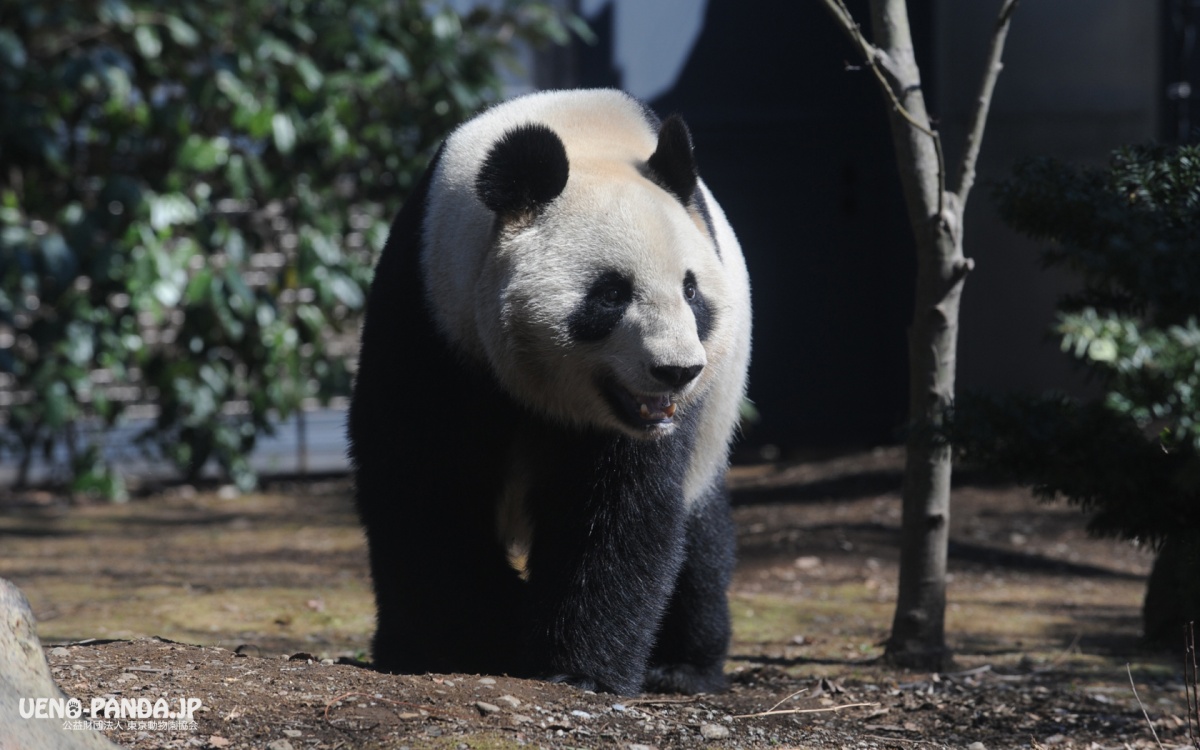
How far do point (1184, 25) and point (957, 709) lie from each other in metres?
6.58

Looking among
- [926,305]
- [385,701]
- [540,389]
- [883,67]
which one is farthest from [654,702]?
[883,67]

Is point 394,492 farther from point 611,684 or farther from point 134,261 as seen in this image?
point 134,261

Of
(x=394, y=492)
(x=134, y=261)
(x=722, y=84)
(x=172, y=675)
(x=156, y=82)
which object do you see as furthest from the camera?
(x=722, y=84)

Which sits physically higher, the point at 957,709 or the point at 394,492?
the point at 394,492

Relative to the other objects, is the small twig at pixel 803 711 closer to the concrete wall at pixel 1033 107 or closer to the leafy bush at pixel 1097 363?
the leafy bush at pixel 1097 363

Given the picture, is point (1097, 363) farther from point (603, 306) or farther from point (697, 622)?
point (697, 622)

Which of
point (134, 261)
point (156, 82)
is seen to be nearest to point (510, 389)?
point (134, 261)

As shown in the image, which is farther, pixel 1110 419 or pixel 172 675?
pixel 1110 419

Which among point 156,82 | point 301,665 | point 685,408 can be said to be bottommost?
point 301,665

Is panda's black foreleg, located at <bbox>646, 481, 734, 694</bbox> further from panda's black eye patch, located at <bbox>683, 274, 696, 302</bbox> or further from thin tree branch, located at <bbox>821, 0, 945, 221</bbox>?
thin tree branch, located at <bbox>821, 0, 945, 221</bbox>

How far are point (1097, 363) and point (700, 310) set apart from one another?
3.66 feet

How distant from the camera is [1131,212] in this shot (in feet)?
10.9

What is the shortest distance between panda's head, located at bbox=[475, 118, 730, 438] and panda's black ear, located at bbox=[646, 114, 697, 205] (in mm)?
12

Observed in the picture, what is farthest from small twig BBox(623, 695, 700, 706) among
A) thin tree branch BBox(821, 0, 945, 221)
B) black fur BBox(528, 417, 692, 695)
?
thin tree branch BBox(821, 0, 945, 221)
